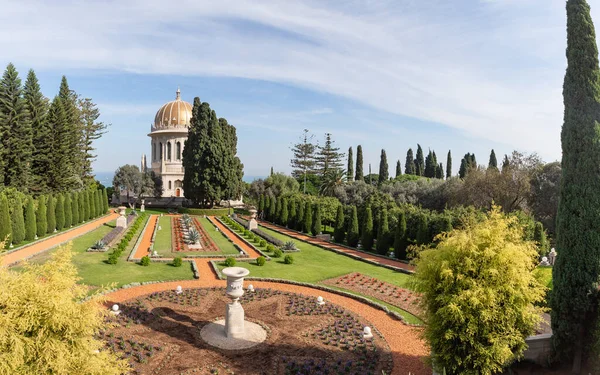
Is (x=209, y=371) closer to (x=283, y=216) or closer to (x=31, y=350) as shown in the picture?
(x=31, y=350)

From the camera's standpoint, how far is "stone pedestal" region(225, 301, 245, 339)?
11.6 meters

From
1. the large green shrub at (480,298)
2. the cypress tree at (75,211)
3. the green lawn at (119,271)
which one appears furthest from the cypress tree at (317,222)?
the large green shrub at (480,298)

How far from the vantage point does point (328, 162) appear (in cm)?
7138

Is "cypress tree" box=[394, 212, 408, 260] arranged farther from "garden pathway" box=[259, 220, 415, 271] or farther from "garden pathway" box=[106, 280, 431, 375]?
"garden pathway" box=[106, 280, 431, 375]

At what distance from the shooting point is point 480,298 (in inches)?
334

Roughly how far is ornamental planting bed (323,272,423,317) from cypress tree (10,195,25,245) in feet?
67.1

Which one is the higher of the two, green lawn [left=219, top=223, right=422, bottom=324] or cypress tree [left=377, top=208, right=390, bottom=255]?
cypress tree [left=377, top=208, right=390, bottom=255]

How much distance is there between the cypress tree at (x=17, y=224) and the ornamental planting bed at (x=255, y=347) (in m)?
15.3

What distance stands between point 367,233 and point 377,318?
568 inches

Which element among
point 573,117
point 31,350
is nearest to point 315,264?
point 573,117

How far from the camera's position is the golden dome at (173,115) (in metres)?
72.0

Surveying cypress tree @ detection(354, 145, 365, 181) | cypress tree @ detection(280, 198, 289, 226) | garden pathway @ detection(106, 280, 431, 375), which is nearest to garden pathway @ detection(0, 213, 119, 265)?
garden pathway @ detection(106, 280, 431, 375)

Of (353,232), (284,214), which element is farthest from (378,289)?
(284,214)

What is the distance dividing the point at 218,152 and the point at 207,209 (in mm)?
7572
